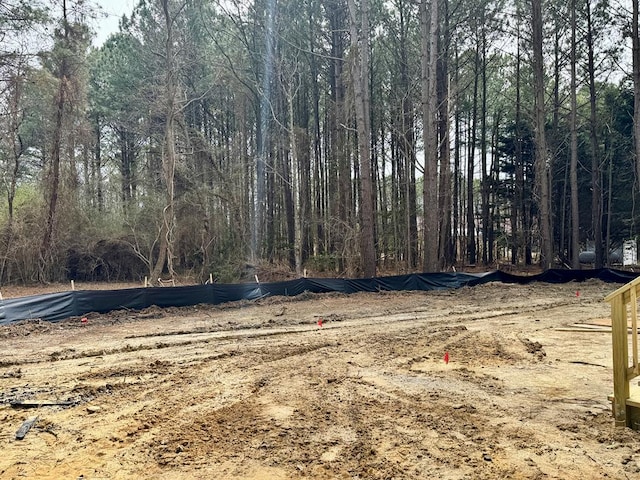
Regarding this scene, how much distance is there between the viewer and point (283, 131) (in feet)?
75.7

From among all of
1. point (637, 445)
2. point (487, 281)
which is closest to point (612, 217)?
point (487, 281)

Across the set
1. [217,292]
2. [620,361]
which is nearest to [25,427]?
[620,361]

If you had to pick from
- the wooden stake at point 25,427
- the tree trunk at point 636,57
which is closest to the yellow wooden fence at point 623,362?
the wooden stake at point 25,427

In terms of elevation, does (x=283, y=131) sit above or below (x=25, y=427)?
above

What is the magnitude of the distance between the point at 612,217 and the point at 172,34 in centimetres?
2591

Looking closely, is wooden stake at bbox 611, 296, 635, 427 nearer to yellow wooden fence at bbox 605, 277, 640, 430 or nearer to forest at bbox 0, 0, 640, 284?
Result: yellow wooden fence at bbox 605, 277, 640, 430

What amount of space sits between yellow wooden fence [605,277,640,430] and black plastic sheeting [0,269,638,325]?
1098cm

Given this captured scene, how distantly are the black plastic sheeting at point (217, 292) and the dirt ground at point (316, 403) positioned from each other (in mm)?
1087

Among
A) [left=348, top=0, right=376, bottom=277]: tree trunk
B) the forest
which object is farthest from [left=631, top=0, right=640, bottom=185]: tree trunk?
[left=348, top=0, right=376, bottom=277]: tree trunk

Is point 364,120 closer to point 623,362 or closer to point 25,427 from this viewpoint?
point 623,362

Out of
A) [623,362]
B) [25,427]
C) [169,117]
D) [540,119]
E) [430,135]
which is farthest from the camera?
[540,119]

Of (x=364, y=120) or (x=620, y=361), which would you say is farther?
(x=364, y=120)

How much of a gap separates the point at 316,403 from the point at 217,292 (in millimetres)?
9108

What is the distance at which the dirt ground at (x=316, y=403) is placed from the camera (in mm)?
3494
